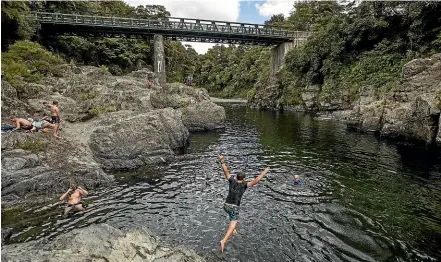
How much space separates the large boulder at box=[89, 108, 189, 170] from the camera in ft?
55.4

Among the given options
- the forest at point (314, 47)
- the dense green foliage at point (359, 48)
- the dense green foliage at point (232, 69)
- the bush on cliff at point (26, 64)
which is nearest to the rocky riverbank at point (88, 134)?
the bush on cliff at point (26, 64)

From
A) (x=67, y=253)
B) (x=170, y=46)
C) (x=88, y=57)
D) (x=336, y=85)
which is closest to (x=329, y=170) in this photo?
(x=67, y=253)

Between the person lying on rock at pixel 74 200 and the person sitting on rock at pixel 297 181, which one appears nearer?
the person lying on rock at pixel 74 200

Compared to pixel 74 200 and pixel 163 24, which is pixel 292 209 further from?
pixel 163 24

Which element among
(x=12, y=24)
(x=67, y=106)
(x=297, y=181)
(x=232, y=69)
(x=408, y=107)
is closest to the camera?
(x=297, y=181)

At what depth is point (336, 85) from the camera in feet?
150

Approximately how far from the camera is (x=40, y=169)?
42.7 feet

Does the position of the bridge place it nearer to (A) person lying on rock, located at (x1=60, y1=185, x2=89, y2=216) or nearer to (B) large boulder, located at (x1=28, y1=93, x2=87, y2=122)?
(B) large boulder, located at (x1=28, y1=93, x2=87, y2=122)

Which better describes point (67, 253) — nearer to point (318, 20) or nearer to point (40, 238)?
point (40, 238)

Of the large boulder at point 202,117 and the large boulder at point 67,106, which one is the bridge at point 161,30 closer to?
the large boulder at point 202,117

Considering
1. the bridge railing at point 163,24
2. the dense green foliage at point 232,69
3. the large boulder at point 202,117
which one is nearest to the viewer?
the large boulder at point 202,117

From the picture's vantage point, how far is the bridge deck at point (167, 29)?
148 feet

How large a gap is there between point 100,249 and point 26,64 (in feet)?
83.6

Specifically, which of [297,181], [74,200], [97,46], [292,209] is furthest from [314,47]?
[74,200]
